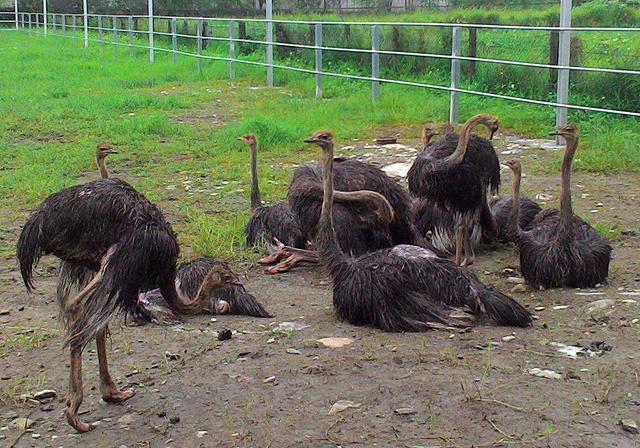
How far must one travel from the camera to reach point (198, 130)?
12.0 meters

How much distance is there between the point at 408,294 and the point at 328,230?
2.25ft

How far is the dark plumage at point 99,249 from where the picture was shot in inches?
149

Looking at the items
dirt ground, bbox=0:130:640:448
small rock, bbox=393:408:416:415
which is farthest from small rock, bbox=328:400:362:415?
small rock, bbox=393:408:416:415

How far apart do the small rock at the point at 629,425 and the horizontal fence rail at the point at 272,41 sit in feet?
16.9

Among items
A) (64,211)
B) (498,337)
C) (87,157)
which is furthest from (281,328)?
(87,157)

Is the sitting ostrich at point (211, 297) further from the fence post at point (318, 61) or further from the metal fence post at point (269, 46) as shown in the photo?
the metal fence post at point (269, 46)

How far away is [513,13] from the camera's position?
17.2 meters

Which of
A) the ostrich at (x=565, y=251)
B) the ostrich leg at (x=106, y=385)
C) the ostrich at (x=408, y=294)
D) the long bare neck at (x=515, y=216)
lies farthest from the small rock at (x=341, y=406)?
the long bare neck at (x=515, y=216)

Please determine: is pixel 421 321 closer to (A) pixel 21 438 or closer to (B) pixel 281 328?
(B) pixel 281 328

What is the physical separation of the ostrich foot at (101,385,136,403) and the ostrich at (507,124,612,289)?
2663 millimetres

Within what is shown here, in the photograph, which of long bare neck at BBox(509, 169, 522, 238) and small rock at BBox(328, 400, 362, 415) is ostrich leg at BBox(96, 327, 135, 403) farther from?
long bare neck at BBox(509, 169, 522, 238)

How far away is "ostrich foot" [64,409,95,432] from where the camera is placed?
152 inches

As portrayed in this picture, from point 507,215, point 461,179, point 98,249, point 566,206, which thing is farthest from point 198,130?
point 98,249

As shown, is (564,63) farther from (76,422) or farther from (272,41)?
(272,41)
